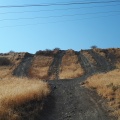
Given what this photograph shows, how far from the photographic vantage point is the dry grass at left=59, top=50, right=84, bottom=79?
171 ft

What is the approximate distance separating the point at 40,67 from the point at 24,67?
3.22 meters

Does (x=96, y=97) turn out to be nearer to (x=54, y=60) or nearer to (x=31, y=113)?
(x=31, y=113)

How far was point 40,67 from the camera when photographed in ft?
202

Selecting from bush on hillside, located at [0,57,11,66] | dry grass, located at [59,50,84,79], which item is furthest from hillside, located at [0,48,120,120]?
bush on hillside, located at [0,57,11,66]

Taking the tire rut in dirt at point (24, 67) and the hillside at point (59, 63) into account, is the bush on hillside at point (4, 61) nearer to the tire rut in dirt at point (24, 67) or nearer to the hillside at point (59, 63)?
the hillside at point (59, 63)

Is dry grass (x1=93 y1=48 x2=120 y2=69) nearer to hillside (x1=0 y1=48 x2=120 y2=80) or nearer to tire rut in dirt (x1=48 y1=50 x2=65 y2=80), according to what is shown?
hillside (x1=0 y1=48 x2=120 y2=80)

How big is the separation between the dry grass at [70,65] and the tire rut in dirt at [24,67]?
22.4 feet

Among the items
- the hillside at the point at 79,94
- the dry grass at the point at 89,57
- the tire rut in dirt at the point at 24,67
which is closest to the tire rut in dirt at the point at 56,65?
the hillside at the point at 79,94

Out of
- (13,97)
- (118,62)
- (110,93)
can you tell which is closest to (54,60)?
(118,62)

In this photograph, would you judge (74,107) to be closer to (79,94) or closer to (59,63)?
(79,94)

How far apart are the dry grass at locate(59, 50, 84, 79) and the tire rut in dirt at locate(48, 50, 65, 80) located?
89 cm

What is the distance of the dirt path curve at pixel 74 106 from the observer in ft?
58.0

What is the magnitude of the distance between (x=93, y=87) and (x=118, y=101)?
6.92m

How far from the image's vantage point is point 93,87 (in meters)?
26.3
